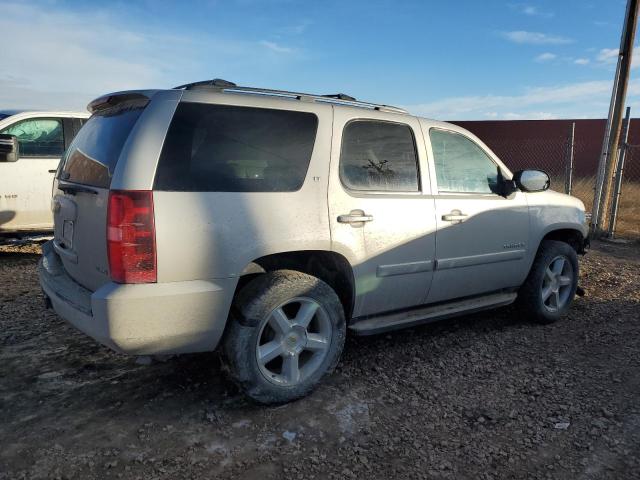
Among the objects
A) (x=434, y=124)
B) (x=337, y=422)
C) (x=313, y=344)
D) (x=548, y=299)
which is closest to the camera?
(x=337, y=422)

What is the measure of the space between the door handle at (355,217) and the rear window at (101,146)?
1274mm

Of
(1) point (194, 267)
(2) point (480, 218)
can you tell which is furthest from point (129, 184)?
(2) point (480, 218)

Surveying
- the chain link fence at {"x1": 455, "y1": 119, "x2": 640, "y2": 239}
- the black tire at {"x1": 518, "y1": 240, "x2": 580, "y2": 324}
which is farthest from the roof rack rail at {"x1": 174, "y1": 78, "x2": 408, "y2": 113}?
the chain link fence at {"x1": 455, "y1": 119, "x2": 640, "y2": 239}

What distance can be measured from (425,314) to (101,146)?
2.39m

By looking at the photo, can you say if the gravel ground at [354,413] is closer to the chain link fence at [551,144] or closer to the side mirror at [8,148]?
the side mirror at [8,148]

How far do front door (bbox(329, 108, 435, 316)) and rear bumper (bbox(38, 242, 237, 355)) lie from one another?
837 millimetres

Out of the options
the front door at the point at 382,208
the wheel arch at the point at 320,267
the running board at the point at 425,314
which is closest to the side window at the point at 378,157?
the front door at the point at 382,208

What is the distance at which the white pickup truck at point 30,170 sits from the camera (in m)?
6.47

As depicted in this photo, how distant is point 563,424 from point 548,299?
1941mm

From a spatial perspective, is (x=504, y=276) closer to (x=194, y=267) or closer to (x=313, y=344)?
(x=313, y=344)

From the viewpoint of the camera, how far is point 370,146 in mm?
3434

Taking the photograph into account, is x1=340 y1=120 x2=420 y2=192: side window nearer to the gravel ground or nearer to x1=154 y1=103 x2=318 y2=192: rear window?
x1=154 y1=103 x2=318 y2=192: rear window

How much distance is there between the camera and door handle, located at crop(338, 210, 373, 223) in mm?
3141

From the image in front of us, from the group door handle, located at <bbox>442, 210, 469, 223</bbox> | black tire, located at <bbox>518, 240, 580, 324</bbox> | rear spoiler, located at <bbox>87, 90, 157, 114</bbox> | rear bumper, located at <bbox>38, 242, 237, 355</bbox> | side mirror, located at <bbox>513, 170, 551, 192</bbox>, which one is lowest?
black tire, located at <bbox>518, 240, 580, 324</bbox>
